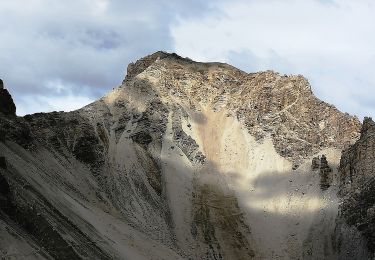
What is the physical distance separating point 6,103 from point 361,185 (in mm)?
38271

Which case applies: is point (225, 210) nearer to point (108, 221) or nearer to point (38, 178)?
point (108, 221)

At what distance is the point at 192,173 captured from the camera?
71.5 meters

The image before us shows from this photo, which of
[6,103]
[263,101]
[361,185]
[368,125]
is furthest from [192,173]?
[6,103]

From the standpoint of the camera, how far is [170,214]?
6303 cm

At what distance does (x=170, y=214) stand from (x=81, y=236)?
24.4 m

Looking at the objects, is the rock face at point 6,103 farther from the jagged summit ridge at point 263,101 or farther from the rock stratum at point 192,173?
the jagged summit ridge at point 263,101

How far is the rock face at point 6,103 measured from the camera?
5541 centimetres

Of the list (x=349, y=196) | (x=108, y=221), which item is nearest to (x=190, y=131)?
(x=349, y=196)

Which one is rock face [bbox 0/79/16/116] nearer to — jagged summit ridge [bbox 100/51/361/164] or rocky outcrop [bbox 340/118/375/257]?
jagged summit ridge [bbox 100/51/361/164]

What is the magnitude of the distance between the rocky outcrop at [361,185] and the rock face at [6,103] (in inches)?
1418

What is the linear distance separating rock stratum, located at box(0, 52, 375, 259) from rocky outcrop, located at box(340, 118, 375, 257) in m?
0.16

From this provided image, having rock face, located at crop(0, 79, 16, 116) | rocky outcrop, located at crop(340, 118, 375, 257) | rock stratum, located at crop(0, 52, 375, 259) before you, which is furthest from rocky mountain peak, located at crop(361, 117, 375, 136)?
rock face, located at crop(0, 79, 16, 116)

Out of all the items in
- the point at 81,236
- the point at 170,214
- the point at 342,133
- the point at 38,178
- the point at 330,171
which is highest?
the point at 342,133

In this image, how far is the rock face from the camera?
182ft
